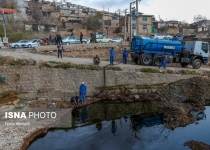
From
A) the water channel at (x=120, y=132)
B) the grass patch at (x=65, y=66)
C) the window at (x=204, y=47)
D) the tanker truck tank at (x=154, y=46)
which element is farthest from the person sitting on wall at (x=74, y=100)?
the window at (x=204, y=47)

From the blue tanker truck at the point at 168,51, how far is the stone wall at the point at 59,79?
7.49ft

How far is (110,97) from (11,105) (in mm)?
6894

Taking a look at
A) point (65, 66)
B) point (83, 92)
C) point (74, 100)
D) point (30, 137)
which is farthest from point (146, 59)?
point (30, 137)

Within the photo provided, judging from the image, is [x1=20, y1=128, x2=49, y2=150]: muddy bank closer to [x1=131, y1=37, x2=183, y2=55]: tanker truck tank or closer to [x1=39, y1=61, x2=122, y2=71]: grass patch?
[x1=39, y1=61, x2=122, y2=71]: grass patch

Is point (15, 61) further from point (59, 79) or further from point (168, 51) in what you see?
point (168, 51)

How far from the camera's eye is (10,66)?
1596 cm

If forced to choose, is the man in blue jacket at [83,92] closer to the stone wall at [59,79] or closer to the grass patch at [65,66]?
the stone wall at [59,79]

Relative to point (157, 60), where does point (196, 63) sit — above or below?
below

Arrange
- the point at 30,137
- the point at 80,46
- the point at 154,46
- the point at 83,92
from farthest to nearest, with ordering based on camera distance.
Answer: the point at 80,46
the point at 154,46
the point at 83,92
the point at 30,137

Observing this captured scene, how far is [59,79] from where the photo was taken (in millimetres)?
16328

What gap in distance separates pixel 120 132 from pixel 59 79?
6876mm

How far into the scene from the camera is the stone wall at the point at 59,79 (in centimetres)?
1593

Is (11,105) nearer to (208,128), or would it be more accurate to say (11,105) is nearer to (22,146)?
(22,146)

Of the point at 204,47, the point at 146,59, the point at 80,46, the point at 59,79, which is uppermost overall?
the point at 80,46
